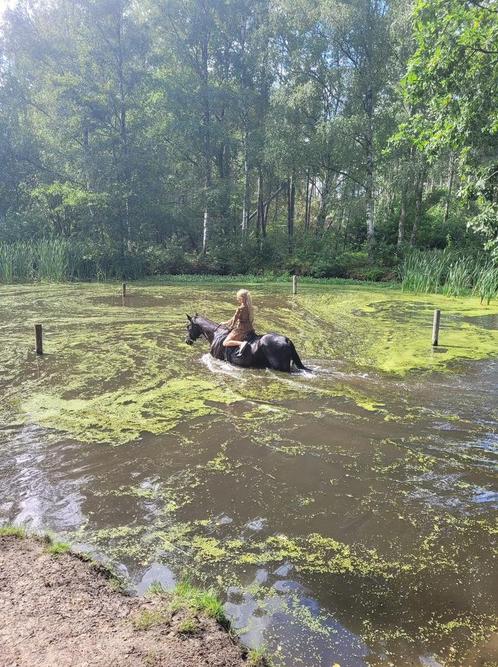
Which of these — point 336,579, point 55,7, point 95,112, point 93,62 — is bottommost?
point 336,579

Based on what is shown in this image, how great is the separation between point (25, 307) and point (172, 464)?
433 inches

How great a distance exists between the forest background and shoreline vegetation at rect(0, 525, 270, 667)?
19131 millimetres

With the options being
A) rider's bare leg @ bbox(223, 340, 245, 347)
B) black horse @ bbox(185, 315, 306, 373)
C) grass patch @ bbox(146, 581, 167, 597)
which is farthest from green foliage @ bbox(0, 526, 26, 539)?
rider's bare leg @ bbox(223, 340, 245, 347)

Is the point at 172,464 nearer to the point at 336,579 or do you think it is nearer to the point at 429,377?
the point at 336,579

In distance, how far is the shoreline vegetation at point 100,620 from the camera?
6.94 ft

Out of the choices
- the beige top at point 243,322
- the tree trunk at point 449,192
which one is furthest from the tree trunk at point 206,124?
the beige top at point 243,322

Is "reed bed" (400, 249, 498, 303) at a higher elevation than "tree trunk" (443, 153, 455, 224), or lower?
lower

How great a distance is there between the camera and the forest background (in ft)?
74.5

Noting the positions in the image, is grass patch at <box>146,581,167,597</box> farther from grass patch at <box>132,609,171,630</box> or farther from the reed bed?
the reed bed

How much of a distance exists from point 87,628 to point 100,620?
0.27 feet

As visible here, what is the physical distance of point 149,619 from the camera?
2375mm

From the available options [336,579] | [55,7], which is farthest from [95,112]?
[336,579]

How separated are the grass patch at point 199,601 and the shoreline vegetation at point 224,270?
15593mm

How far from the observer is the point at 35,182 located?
86.8 feet
